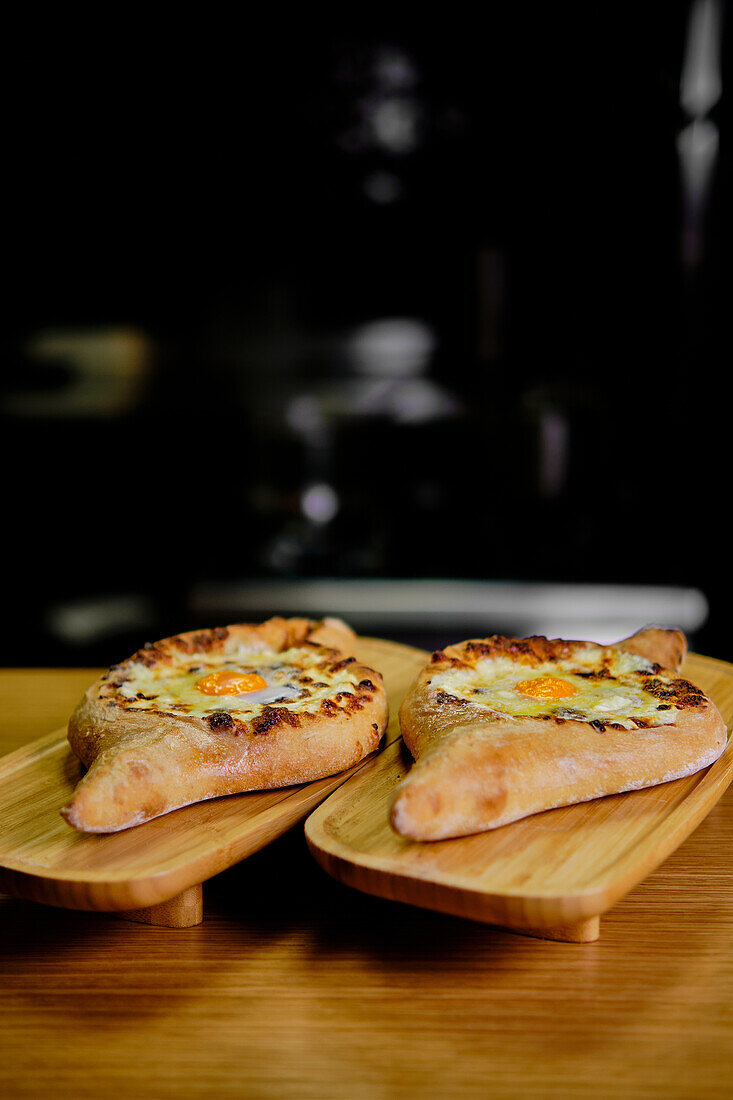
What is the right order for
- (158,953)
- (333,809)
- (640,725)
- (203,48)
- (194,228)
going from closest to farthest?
(158,953)
(333,809)
(640,725)
(203,48)
(194,228)

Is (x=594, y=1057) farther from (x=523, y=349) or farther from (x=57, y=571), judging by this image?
(x=57, y=571)

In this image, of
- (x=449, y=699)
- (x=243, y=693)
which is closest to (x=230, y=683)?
(x=243, y=693)

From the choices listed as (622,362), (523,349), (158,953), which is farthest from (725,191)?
(158,953)

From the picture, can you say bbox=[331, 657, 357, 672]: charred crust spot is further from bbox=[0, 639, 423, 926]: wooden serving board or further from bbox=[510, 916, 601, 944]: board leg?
bbox=[510, 916, 601, 944]: board leg

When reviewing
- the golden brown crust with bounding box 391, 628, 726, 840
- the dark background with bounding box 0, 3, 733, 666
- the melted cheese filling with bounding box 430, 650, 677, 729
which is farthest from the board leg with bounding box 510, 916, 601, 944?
the dark background with bounding box 0, 3, 733, 666

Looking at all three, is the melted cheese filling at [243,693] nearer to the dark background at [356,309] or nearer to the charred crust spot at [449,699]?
the charred crust spot at [449,699]

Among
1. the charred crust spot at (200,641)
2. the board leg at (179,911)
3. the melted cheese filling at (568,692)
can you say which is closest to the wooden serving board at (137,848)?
the board leg at (179,911)
